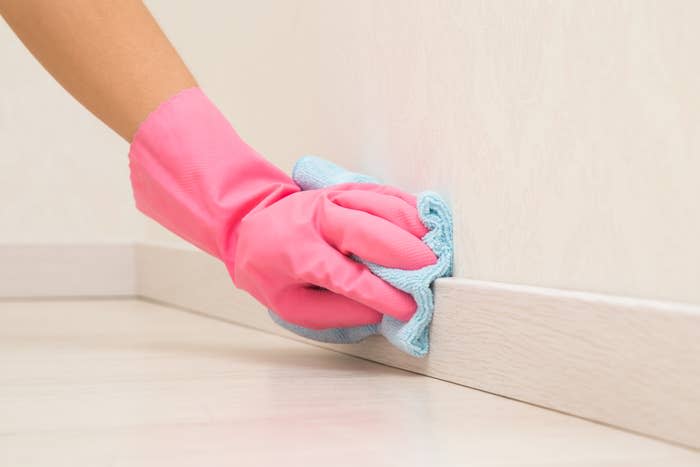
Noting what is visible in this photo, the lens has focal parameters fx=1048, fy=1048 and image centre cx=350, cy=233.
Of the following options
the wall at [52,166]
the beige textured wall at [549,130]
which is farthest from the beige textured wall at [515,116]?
the wall at [52,166]

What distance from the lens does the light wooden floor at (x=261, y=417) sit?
1.87 feet

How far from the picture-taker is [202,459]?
0.56m

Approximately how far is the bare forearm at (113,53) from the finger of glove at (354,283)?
0.24 m

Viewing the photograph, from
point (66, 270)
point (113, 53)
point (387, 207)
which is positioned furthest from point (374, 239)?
point (66, 270)

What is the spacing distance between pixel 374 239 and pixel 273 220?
0.09 metres

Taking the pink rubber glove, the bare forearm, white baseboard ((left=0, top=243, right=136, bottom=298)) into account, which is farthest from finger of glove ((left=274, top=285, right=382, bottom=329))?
white baseboard ((left=0, top=243, right=136, bottom=298))

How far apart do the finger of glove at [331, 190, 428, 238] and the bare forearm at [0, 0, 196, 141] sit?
212mm

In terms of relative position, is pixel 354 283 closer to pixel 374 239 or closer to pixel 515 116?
pixel 374 239

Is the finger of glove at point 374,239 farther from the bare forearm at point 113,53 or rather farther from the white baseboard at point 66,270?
the white baseboard at point 66,270

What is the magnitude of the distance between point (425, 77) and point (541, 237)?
0.75ft

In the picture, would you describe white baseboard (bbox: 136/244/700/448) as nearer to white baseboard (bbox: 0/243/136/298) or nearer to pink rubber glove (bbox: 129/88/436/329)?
pink rubber glove (bbox: 129/88/436/329)

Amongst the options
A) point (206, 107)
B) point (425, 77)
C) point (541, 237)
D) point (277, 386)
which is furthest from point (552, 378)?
point (206, 107)

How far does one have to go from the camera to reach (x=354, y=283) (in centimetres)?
84

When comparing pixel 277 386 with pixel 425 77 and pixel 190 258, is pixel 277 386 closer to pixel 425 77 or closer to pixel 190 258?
pixel 425 77
